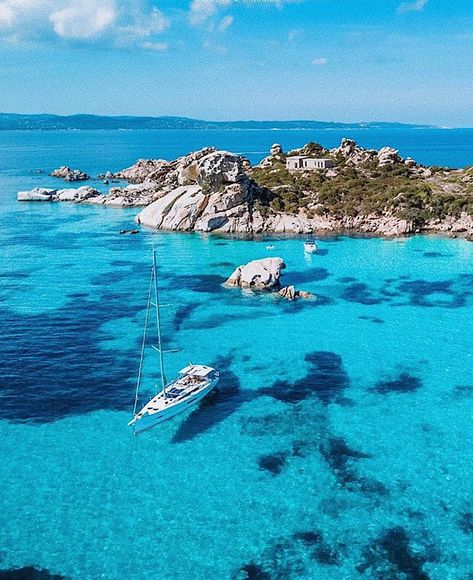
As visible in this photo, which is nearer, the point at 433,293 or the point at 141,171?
the point at 433,293

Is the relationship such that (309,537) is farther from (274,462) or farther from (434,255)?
(434,255)

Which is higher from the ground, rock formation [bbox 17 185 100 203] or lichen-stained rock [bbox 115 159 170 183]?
lichen-stained rock [bbox 115 159 170 183]

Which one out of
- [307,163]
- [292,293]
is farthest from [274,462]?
[307,163]

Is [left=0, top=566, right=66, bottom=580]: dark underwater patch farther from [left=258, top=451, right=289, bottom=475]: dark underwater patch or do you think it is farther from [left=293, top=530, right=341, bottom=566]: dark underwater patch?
[left=258, top=451, right=289, bottom=475]: dark underwater patch

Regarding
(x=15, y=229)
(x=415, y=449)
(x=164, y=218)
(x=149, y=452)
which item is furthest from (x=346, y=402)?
(x=15, y=229)

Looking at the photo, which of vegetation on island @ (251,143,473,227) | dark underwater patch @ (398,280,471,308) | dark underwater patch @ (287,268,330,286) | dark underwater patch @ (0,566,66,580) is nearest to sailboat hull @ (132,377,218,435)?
dark underwater patch @ (0,566,66,580)

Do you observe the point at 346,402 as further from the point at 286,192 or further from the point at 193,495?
the point at 286,192
